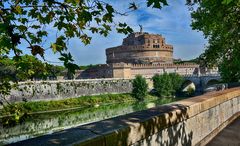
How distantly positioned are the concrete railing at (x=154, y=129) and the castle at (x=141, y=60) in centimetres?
7376

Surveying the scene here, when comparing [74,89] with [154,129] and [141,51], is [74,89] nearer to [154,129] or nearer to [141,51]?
[141,51]

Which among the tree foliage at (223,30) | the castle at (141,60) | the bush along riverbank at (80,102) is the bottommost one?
the bush along riverbank at (80,102)

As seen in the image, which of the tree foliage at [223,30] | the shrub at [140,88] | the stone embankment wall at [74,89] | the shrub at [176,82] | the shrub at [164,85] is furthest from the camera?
the shrub at [176,82]

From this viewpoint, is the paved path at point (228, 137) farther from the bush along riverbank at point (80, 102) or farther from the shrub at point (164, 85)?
the shrub at point (164, 85)

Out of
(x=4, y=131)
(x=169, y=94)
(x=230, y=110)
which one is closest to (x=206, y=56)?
(x=230, y=110)

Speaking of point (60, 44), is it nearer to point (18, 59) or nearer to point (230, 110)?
point (18, 59)

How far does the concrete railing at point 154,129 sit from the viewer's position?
268cm

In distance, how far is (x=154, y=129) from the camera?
139 inches

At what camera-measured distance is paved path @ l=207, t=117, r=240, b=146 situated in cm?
530

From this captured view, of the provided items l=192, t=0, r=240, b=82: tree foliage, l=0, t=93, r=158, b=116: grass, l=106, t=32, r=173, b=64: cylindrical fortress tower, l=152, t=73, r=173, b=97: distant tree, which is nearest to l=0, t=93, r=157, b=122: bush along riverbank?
l=0, t=93, r=158, b=116: grass

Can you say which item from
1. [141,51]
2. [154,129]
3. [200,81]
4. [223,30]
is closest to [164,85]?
[200,81]

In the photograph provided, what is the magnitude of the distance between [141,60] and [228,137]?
89579mm

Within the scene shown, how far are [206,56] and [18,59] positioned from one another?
11197 mm

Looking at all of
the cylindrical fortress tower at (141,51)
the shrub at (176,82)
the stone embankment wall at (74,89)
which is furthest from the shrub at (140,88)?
the cylindrical fortress tower at (141,51)
